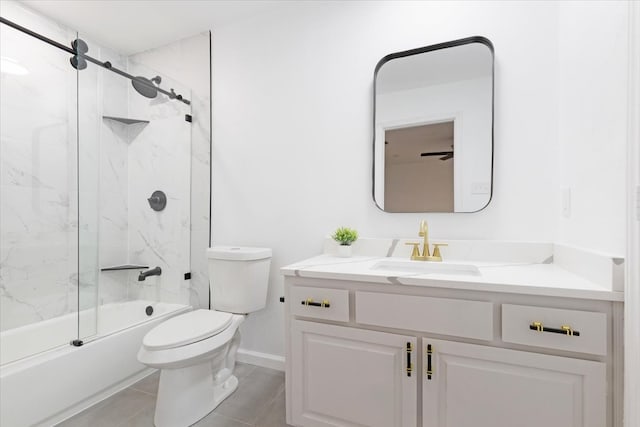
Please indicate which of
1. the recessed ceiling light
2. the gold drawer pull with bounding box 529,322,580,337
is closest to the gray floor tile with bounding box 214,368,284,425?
the gold drawer pull with bounding box 529,322,580,337

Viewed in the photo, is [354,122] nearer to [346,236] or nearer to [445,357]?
[346,236]

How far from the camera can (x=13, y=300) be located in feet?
6.24

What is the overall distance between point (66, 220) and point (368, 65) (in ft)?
7.60

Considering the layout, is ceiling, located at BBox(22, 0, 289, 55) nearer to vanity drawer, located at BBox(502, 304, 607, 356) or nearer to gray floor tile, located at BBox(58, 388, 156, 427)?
vanity drawer, located at BBox(502, 304, 607, 356)

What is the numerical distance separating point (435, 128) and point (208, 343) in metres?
1.61

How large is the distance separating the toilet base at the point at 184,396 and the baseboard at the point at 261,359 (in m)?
0.47

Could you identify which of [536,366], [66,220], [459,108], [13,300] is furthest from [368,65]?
[13,300]

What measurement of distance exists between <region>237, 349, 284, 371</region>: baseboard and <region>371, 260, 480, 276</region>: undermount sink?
1.02 meters

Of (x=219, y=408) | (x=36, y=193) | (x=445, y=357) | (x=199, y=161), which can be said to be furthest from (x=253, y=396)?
(x=36, y=193)

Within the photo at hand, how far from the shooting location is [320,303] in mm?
1307

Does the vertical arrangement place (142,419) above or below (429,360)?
below

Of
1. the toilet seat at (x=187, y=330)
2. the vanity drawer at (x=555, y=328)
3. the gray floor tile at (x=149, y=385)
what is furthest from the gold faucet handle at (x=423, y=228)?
the gray floor tile at (x=149, y=385)

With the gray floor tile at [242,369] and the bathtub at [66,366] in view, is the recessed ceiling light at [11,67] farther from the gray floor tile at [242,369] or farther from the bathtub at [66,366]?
the gray floor tile at [242,369]

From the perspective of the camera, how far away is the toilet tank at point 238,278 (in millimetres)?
1836
